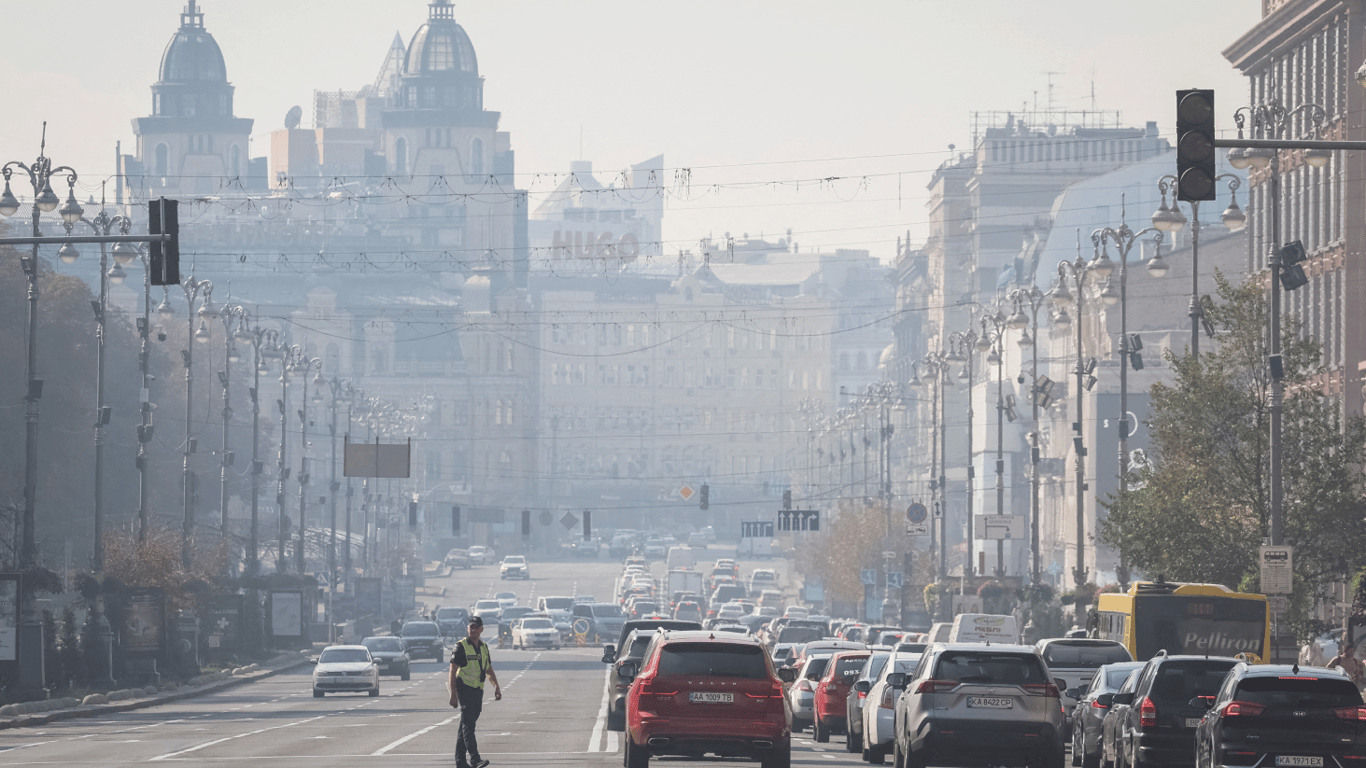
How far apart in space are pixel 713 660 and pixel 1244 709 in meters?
6.12

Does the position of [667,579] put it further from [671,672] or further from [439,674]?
[671,672]

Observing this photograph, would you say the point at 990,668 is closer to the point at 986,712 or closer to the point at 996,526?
the point at 986,712

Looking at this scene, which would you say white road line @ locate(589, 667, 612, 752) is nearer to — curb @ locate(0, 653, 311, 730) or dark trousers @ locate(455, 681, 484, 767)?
dark trousers @ locate(455, 681, 484, 767)

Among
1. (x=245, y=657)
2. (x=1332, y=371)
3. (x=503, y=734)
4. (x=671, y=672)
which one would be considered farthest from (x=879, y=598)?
(x=671, y=672)

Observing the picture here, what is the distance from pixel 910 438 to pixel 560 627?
71211 mm

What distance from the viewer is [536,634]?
328 feet

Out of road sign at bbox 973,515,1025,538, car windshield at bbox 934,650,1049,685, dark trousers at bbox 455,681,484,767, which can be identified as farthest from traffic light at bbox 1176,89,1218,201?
road sign at bbox 973,515,1025,538

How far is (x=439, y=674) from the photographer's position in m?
76.6

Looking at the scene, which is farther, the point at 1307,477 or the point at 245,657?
the point at 245,657

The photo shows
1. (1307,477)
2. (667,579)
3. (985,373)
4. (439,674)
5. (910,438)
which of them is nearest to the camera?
(1307,477)

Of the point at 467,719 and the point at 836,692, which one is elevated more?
the point at 467,719

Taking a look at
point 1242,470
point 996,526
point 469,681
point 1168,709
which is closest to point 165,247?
point 469,681

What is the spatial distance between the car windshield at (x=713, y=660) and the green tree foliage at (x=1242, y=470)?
20348 millimetres

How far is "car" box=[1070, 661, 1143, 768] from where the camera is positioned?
27.5m
